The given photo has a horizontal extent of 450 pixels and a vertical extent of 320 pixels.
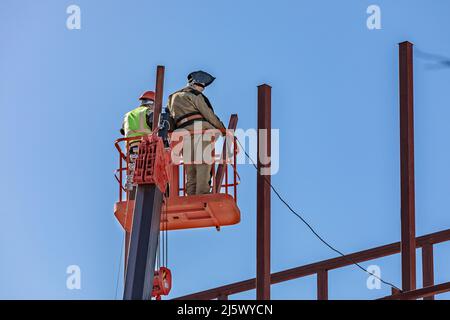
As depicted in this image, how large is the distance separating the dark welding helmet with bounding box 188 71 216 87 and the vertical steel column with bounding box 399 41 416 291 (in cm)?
316

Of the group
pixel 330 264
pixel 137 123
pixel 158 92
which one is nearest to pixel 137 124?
pixel 137 123

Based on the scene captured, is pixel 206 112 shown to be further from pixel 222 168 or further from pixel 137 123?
pixel 137 123

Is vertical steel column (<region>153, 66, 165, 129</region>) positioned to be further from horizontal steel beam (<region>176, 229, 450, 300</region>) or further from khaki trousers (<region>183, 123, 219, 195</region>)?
horizontal steel beam (<region>176, 229, 450, 300</region>)

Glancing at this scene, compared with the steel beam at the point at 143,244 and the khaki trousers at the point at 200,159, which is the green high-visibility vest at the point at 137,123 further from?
the steel beam at the point at 143,244

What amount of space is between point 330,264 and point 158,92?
3838mm

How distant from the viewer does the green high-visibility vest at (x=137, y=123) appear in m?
22.5

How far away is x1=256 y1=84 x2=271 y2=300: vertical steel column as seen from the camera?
801 inches

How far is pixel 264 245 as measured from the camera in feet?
67.6

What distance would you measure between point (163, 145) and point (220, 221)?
12.9 feet

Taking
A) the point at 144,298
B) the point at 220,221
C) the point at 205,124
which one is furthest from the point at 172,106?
the point at 144,298

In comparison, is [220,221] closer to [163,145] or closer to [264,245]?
[264,245]

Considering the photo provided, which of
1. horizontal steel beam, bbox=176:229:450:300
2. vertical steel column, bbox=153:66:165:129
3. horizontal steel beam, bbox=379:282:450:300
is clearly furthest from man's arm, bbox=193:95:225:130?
horizontal steel beam, bbox=379:282:450:300
